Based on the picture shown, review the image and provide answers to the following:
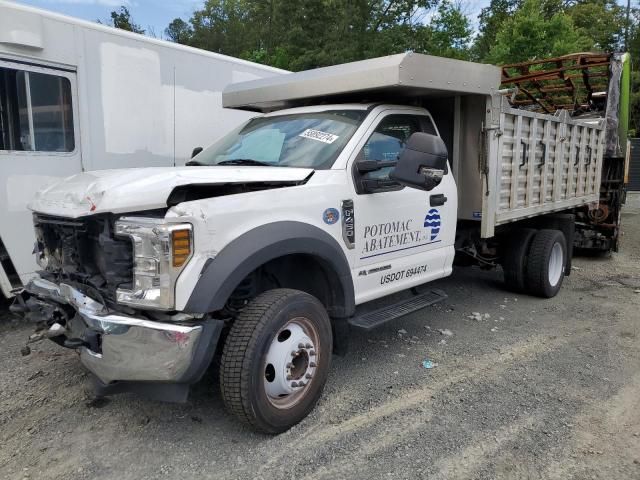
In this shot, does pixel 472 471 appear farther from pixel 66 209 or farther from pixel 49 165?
pixel 49 165

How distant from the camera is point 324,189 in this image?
345 centimetres

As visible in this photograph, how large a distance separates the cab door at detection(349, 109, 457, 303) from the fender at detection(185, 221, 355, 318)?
0.23m

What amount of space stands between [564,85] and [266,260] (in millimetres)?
8223

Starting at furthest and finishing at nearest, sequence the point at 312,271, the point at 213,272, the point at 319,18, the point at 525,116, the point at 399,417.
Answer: the point at 319,18 → the point at 525,116 → the point at 312,271 → the point at 399,417 → the point at 213,272

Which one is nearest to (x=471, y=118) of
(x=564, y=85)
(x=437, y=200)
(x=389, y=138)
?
(x=437, y=200)

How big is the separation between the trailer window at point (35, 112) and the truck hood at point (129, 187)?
6.01ft

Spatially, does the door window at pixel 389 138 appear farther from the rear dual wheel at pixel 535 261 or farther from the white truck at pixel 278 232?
the rear dual wheel at pixel 535 261

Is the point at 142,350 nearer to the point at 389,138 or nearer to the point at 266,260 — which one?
the point at 266,260

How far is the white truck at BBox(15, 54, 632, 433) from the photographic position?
2701 mm

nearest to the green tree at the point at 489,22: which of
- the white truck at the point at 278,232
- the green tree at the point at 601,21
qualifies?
the green tree at the point at 601,21

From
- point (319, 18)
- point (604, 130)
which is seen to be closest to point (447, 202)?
point (604, 130)

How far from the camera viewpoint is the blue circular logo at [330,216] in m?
3.43

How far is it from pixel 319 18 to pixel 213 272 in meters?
21.6

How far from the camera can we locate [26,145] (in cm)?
487
